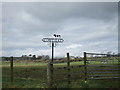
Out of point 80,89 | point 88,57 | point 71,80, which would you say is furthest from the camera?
point 88,57

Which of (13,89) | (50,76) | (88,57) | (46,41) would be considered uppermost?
(46,41)

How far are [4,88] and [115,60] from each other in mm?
7030

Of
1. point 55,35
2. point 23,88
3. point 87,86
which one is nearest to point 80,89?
point 87,86

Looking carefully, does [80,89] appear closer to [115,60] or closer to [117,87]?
[117,87]

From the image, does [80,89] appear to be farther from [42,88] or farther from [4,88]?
[4,88]

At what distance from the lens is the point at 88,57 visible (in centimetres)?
1151

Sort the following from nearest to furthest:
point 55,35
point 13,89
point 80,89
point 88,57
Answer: point 80,89 → point 13,89 → point 88,57 → point 55,35

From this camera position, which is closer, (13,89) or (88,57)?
(13,89)

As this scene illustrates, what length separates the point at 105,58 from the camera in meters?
12.6

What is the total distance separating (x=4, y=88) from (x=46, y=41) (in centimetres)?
1740

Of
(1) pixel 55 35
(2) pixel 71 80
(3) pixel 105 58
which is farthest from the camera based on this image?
(1) pixel 55 35

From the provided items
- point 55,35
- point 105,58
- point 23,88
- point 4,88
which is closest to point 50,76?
point 23,88

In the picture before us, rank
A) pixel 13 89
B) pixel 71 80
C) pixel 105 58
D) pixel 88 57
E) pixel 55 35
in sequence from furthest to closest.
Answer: pixel 55 35, pixel 105 58, pixel 88 57, pixel 71 80, pixel 13 89

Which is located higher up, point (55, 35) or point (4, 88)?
point (55, 35)
